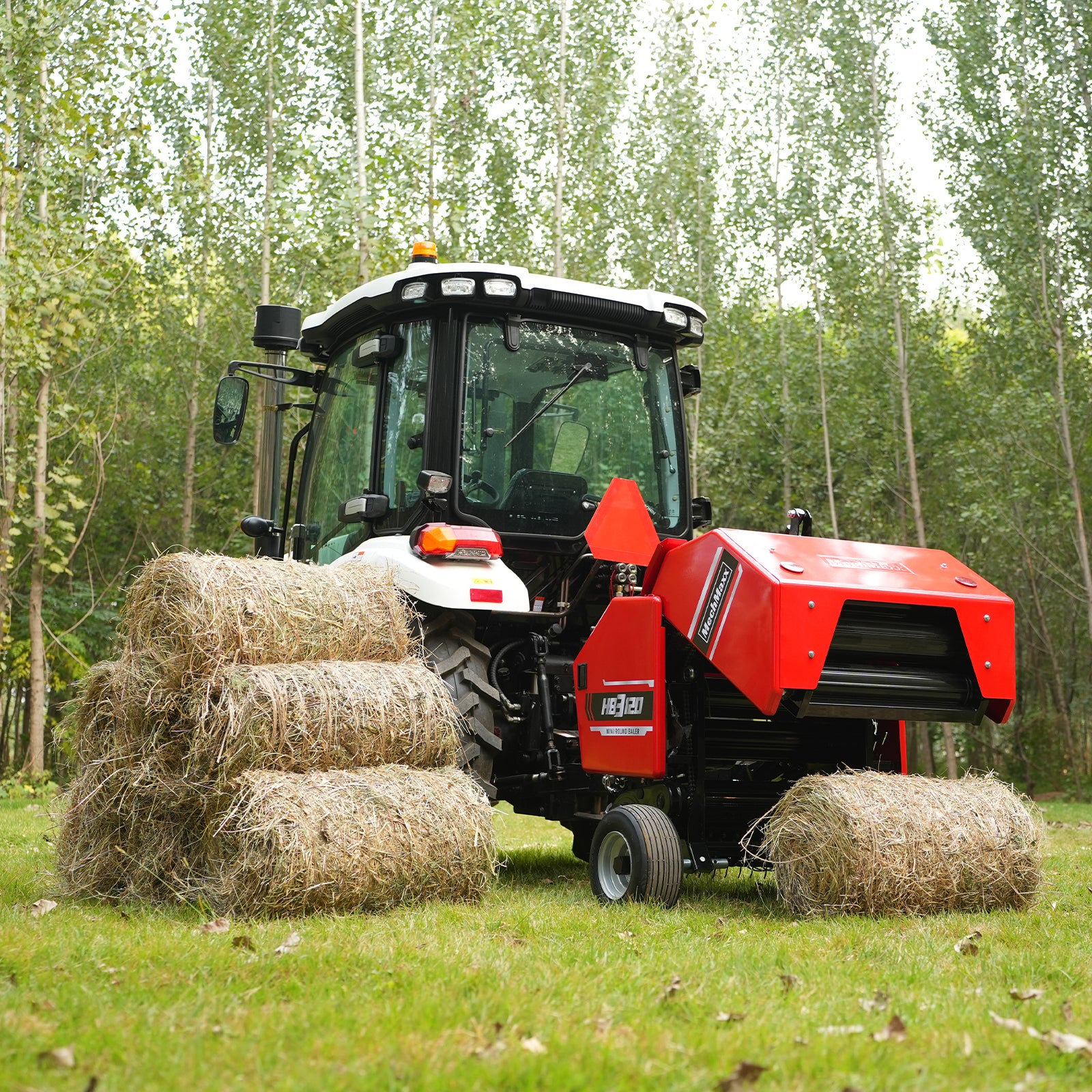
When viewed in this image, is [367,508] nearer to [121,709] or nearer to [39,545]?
[121,709]

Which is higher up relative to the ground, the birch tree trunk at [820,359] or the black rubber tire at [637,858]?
the birch tree trunk at [820,359]

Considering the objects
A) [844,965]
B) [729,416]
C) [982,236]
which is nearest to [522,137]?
[729,416]

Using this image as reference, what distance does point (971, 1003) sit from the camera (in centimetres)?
303

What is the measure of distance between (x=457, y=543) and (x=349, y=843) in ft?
4.86

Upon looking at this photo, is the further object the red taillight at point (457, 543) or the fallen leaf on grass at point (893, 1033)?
the red taillight at point (457, 543)

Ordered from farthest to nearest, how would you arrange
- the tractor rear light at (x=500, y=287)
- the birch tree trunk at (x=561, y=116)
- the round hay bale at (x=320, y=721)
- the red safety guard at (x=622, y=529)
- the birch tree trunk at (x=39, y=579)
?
the birch tree trunk at (x=561, y=116)
the birch tree trunk at (x=39, y=579)
the tractor rear light at (x=500, y=287)
the red safety guard at (x=622, y=529)
the round hay bale at (x=320, y=721)

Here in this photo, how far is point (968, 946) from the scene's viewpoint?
3.74 m

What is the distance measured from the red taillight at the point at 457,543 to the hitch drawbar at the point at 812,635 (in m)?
0.65

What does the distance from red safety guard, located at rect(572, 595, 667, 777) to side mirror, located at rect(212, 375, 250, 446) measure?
2047 mm

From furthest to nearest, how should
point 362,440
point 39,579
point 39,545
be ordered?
1. point 39,579
2. point 39,545
3. point 362,440

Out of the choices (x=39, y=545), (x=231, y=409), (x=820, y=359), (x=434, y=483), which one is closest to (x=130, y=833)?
(x=434, y=483)

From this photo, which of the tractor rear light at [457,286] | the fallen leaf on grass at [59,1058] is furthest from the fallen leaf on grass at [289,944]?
the tractor rear light at [457,286]

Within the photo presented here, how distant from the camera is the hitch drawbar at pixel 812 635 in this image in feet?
14.1

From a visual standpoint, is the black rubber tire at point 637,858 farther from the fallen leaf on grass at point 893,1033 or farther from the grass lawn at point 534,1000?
the fallen leaf on grass at point 893,1033
